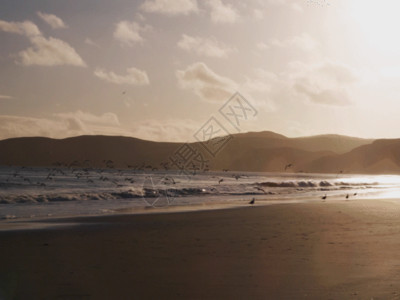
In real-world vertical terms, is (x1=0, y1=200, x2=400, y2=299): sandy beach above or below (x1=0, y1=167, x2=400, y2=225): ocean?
below

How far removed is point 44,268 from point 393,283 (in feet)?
18.9

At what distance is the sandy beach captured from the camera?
22.1 ft

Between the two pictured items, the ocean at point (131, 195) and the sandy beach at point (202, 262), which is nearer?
the sandy beach at point (202, 262)

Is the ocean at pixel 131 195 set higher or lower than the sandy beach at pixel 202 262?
higher

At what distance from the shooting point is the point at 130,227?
47.6ft

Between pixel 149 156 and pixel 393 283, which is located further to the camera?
pixel 149 156

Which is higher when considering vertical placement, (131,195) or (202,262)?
(131,195)

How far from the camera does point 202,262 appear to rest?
8828 millimetres

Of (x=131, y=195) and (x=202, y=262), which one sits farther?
(x=131, y=195)

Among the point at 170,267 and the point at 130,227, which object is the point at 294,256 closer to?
the point at 170,267

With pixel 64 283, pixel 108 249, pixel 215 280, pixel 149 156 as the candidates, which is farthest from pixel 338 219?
pixel 149 156

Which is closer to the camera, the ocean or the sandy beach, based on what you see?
the sandy beach

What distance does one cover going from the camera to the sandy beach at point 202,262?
6.74 m

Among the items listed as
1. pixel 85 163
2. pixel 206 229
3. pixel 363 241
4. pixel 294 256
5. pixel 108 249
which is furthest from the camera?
pixel 85 163
